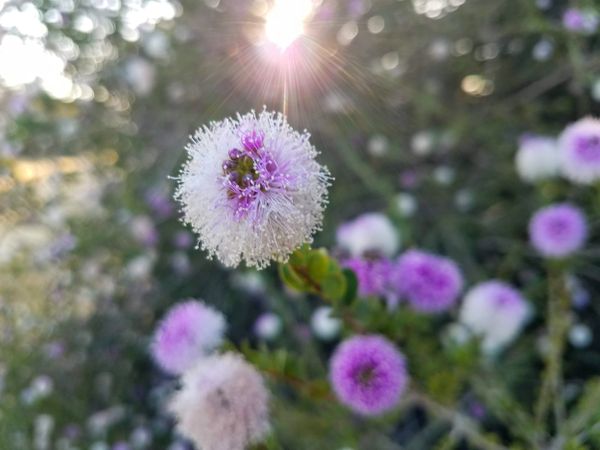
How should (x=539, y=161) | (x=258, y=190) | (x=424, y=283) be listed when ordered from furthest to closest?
(x=539, y=161)
(x=424, y=283)
(x=258, y=190)

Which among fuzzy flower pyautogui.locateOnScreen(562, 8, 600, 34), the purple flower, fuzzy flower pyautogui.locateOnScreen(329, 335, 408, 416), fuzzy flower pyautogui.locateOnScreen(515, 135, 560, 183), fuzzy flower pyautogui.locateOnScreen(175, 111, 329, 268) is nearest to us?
fuzzy flower pyautogui.locateOnScreen(175, 111, 329, 268)

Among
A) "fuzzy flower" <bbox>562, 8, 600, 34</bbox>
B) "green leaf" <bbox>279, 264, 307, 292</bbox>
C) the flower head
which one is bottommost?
"green leaf" <bbox>279, 264, 307, 292</bbox>

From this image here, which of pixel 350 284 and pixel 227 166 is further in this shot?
pixel 350 284

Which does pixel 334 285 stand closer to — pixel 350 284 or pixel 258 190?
pixel 350 284

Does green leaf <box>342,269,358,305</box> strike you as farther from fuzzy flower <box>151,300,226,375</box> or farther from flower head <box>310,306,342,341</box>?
flower head <box>310,306,342,341</box>

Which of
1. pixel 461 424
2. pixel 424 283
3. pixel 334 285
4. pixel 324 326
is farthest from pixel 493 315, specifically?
pixel 334 285

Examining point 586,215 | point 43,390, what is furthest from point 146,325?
point 586,215

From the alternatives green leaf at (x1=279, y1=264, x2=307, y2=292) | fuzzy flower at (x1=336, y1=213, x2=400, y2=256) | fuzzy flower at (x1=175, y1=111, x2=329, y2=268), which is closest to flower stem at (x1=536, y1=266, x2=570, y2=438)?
fuzzy flower at (x1=336, y1=213, x2=400, y2=256)
